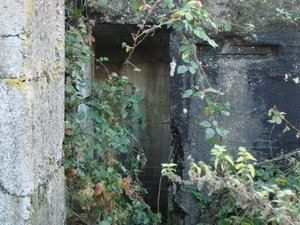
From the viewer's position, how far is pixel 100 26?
12.2 feet

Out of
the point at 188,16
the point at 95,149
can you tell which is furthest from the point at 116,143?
the point at 188,16

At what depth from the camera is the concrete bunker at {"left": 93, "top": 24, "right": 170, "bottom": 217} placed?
16.6 ft

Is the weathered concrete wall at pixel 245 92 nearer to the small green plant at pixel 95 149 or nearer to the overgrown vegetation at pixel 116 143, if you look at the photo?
the overgrown vegetation at pixel 116 143

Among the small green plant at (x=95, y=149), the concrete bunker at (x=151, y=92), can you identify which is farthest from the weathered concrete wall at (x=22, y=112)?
the concrete bunker at (x=151, y=92)

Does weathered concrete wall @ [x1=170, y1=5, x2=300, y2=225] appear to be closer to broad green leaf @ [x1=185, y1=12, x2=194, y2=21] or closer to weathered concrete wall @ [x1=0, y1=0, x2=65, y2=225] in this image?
broad green leaf @ [x1=185, y1=12, x2=194, y2=21]

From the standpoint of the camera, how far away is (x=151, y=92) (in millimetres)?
5230

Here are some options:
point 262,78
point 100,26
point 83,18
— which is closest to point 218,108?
point 262,78

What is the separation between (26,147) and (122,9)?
1.93 meters

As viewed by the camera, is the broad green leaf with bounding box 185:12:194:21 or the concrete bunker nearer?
the broad green leaf with bounding box 185:12:194:21

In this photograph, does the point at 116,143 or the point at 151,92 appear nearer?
the point at 116,143

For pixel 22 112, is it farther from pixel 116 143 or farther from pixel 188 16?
pixel 116 143

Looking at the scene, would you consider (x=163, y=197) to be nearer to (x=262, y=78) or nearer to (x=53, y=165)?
(x=262, y=78)

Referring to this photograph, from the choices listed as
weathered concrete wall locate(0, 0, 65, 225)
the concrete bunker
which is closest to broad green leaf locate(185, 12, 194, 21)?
weathered concrete wall locate(0, 0, 65, 225)

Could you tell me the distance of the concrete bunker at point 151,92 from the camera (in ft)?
16.6
